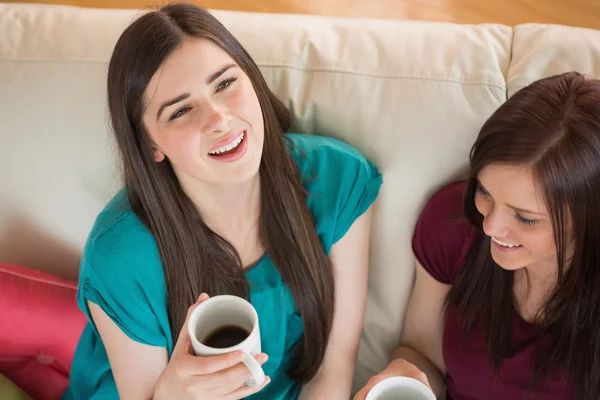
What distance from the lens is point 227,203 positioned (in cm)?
121

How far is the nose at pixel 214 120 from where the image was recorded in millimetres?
1038

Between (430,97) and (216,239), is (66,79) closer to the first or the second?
(216,239)

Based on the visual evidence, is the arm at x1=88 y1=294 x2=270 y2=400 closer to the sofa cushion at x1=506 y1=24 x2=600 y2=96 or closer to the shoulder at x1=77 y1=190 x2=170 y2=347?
the shoulder at x1=77 y1=190 x2=170 y2=347

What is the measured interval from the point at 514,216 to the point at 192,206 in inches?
24.6

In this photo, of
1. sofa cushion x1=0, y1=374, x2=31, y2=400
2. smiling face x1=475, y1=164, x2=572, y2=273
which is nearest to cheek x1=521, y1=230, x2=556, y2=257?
smiling face x1=475, y1=164, x2=572, y2=273

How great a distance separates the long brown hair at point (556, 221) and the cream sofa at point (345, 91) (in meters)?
0.18

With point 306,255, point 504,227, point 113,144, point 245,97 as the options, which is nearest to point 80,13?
point 113,144

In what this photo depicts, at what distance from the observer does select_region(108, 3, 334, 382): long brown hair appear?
104 cm

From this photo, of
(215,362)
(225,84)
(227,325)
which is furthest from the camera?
(225,84)

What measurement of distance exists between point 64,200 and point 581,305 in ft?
3.76

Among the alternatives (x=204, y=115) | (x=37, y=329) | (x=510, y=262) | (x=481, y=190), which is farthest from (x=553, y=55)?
(x=37, y=329)

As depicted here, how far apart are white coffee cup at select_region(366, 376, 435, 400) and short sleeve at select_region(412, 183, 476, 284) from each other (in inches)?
15.2

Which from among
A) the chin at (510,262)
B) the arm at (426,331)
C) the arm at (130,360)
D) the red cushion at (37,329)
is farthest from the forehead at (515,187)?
the red cushion at (37,329)

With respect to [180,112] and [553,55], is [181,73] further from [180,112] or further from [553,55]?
[553,55]
